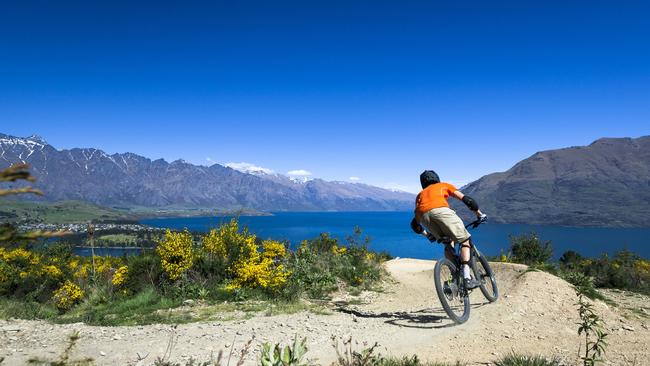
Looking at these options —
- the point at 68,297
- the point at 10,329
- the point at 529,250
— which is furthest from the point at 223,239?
the point at 529,250

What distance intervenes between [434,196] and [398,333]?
284 centimetres

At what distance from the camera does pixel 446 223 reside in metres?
8.09

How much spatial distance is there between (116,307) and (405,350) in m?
7.35

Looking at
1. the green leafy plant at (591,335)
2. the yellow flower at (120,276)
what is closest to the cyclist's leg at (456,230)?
the green leafy plant at (591,335)

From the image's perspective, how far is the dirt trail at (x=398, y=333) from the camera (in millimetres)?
6199

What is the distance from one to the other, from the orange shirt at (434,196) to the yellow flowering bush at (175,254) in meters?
6.79

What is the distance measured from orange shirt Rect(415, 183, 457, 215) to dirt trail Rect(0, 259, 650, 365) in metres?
2.40

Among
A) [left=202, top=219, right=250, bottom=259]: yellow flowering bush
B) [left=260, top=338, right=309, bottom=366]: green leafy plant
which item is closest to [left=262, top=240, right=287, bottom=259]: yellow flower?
[left=202, top=219, right=250, bottom=259]: yellow flowering bush

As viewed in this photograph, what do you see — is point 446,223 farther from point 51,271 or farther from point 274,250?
point 51,271

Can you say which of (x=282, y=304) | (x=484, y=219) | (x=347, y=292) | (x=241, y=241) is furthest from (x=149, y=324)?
(x=484, y=219)

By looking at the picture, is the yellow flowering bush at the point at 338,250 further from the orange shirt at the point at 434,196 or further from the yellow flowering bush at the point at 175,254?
the orange shirt at the point at 434,196

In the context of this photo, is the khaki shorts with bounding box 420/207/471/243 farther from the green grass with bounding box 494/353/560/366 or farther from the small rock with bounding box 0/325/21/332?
the small rock with bounding box 0/325/21/332

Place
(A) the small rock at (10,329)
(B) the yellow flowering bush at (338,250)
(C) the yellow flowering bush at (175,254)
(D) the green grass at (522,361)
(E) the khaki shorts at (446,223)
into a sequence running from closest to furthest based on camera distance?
(D) the green grass at (522,361), (A) the small rock at (10,329), (E) the khaki shorts at (446,223), (C) the yellow flowering bush at (175,254), (B) the yellow flowering bush at (338,250)

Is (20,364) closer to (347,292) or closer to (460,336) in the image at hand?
(460,336)
